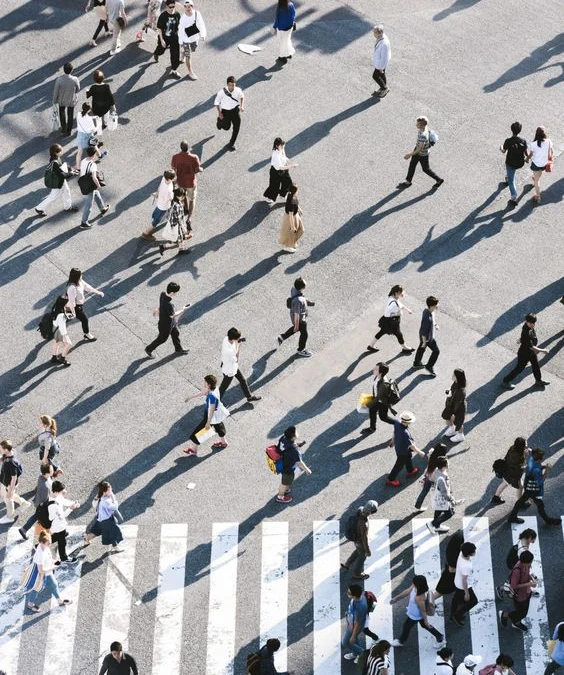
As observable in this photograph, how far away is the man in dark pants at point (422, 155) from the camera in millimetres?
28030

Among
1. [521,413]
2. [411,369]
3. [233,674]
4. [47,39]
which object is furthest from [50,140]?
[233,674]

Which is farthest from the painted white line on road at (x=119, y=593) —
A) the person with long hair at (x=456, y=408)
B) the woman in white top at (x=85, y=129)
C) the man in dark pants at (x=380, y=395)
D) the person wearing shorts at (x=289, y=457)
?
the woman in white top at (x=85, y=129)

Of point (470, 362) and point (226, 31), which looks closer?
point (470, 362)

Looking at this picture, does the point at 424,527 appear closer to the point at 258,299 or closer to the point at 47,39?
the point at 258,299

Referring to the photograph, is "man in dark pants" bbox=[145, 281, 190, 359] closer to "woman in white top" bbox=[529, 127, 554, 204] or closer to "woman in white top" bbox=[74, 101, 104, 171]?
"woman in white top" bbox=[74, 101, 104, 171]

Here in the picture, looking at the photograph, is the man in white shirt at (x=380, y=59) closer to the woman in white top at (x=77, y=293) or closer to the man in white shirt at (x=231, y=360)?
the woman in white top at (x=77, y=293)

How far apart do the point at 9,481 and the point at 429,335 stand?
7.76 metres

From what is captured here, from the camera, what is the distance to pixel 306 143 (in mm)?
29922

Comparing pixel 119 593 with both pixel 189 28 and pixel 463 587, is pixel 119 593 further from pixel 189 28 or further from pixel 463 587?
pixel 189 28

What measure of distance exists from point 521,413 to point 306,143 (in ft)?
29.6

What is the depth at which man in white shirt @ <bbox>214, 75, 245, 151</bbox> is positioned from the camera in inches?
1140

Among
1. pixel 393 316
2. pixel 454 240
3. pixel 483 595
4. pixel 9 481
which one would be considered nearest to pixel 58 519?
pixel 9 481

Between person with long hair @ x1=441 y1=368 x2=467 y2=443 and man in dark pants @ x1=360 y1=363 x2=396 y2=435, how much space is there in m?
1.00

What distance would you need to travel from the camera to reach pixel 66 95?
29.6m
